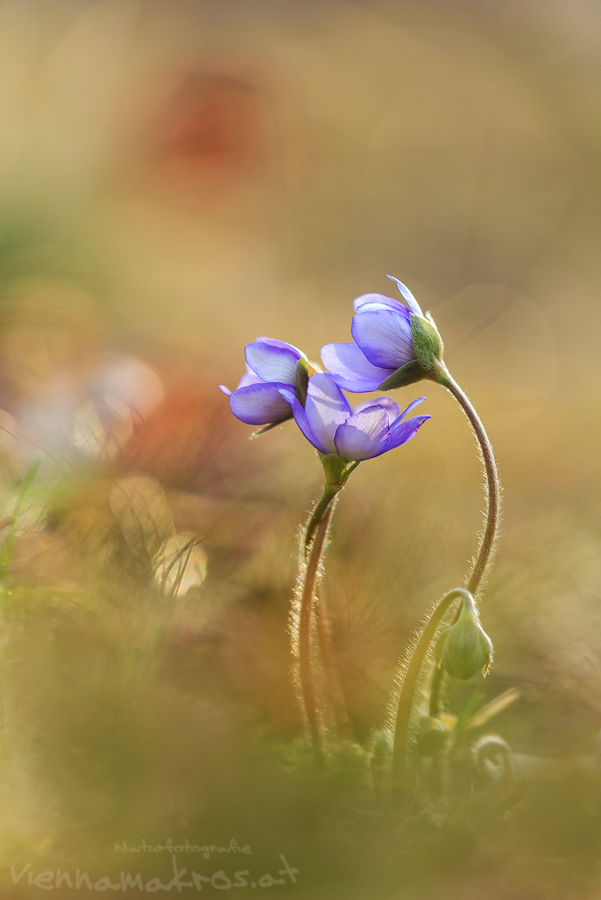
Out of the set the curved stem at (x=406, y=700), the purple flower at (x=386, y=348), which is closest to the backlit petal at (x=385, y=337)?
the purple flower at (x=386, y=348)

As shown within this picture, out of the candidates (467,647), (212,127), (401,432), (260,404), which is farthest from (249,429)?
(212,127)

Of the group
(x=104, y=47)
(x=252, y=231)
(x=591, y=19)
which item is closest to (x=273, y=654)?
(x=252, y=231)

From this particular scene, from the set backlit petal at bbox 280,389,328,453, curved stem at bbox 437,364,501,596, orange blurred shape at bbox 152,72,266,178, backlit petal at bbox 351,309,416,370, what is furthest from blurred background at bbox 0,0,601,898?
backlit petal at bbox 351,309,416,370

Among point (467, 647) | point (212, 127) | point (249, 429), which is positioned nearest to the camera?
point (467, 647)

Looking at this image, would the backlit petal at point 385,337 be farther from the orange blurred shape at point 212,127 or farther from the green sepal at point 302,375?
the orange blurred shape at point 212,127

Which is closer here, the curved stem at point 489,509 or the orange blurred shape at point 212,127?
the curved stem at point 489,509

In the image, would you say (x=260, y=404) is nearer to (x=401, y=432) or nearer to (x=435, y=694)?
(x=401, y=432)

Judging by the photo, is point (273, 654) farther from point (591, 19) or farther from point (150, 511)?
point (591, 19)
